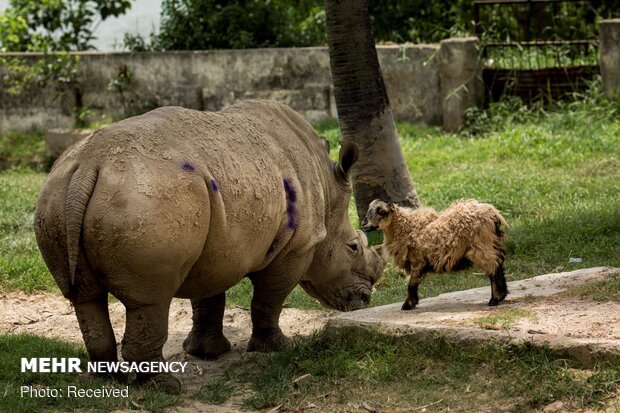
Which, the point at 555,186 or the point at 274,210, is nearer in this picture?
the point at 274,210

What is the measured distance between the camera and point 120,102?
15609 mm

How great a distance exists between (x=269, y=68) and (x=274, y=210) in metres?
8.55

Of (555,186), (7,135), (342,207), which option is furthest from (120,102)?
(342,207)

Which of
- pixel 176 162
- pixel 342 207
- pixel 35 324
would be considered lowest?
pixel 35 324

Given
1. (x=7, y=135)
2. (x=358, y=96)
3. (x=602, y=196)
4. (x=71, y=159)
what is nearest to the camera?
(x=71, y=159)

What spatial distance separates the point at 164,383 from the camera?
21.5 ft

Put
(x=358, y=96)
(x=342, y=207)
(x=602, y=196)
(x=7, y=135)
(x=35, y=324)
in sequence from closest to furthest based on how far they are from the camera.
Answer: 1. (x=342, y=207)
2. (x=35, y=324)
3. (x=358, y=96)
4. (x=602, y=196)
5. (x=7, y=135)

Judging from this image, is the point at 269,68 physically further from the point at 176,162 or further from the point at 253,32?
the point at 176,162

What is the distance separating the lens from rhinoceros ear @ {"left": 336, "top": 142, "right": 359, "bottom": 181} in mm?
7961

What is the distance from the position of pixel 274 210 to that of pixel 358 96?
3.68 meters

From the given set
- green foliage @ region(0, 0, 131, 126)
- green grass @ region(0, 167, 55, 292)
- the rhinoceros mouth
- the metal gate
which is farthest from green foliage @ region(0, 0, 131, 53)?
the rhinoceros mouth

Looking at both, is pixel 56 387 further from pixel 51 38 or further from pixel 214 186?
pixel 51 38

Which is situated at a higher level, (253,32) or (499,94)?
(253,32)

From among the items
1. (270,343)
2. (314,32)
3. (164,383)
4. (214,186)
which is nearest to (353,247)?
(270,343)
